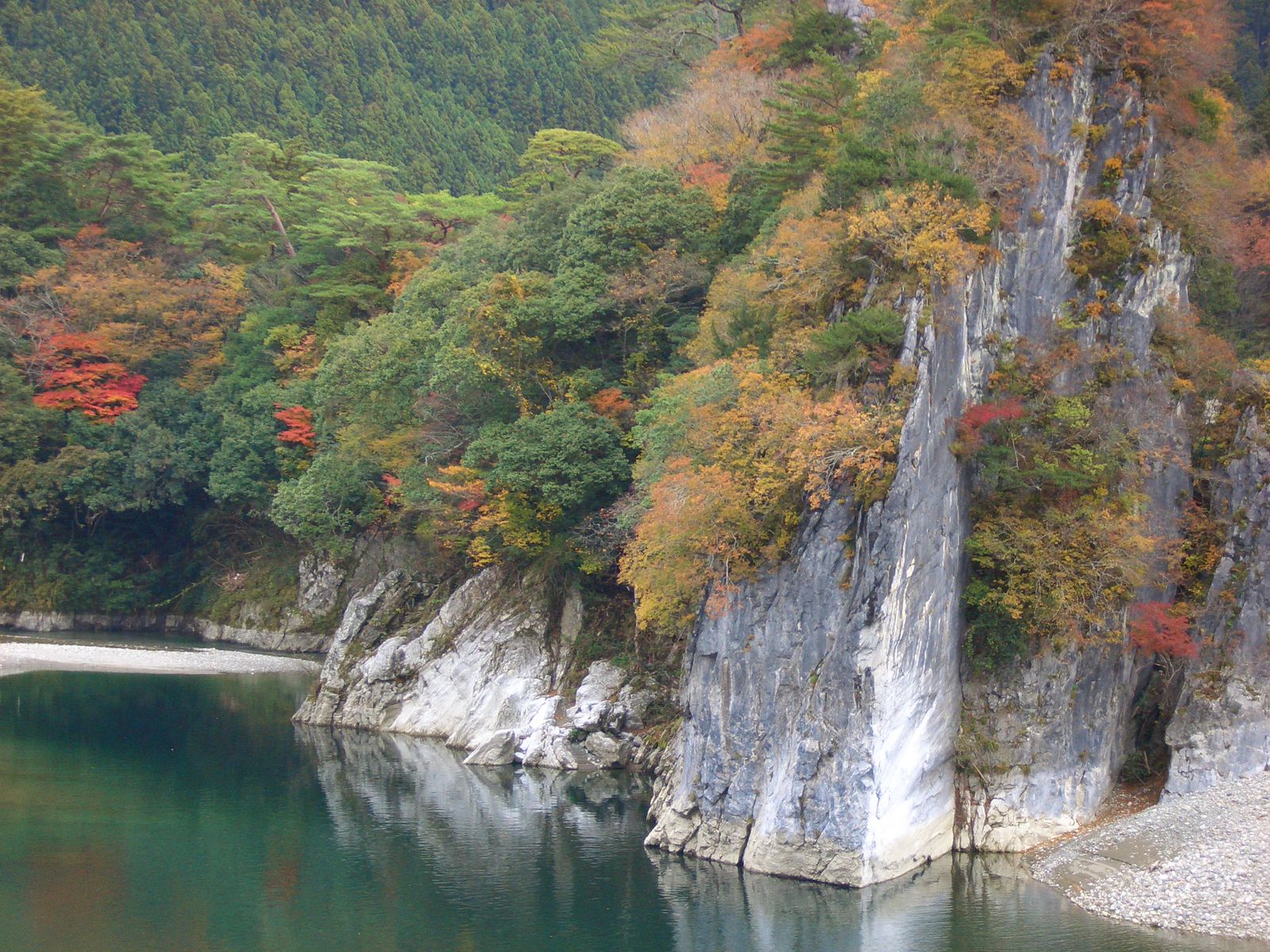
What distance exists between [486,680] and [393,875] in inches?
531

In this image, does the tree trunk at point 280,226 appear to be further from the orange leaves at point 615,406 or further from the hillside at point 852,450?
the orange leaves at point 615,406

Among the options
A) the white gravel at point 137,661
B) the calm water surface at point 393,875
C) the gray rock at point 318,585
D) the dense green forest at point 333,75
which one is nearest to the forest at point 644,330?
the gray rock at point 318,585

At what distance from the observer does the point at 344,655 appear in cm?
4459

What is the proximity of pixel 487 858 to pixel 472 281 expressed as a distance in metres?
23.4

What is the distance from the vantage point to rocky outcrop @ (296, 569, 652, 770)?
38.0 metres

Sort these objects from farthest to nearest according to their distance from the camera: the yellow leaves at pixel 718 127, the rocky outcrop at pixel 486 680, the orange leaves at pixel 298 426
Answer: the orange leaves at pixel 298 426 < the yellow leaves at pixel 718 127 < the rocky outcrop at pixel 486 680

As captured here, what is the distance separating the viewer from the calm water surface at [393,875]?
2412cm

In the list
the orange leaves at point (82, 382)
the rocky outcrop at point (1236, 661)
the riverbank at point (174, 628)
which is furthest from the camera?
the orange leaves at point (82, 382)

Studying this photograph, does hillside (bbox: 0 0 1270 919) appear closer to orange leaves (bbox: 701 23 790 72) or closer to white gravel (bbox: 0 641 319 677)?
orange leaves (bbox: 701 23 790 72)

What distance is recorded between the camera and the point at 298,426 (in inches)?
2160

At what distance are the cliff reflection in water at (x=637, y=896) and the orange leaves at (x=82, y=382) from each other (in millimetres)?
30696

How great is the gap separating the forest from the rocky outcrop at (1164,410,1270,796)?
962 millimetres

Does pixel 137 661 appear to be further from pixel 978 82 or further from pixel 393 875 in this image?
pixel 978 82

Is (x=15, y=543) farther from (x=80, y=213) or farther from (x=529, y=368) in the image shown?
(x=529, y=368)
